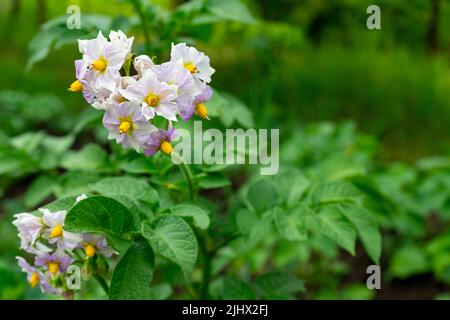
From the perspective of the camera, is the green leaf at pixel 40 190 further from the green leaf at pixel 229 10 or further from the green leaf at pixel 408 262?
the green leaf at pixel 408 262

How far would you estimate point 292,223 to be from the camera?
1071 millimetres

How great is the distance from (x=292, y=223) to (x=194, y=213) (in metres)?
0.23

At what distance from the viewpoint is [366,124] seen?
10.9 ft

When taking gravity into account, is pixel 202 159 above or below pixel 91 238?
above

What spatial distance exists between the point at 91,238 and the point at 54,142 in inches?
27.5

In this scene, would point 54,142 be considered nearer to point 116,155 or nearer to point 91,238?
point 116,155

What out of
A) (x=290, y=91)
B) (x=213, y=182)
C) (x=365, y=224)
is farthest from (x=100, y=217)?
(x=290, y=91)

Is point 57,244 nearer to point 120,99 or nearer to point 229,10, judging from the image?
point 120,99

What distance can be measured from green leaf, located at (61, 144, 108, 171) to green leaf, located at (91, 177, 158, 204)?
346 mm

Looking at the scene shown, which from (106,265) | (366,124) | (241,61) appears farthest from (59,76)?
(106,265)

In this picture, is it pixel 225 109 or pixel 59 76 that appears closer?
pixel 225 109

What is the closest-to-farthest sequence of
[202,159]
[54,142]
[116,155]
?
[202,159] → [116,155] → [54,142]

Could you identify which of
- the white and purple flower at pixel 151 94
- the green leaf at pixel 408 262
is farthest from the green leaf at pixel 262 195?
the green leaf at pixel 408 262

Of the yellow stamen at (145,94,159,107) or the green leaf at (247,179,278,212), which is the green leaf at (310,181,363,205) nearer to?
the green leaf at (247,179,278,212)
